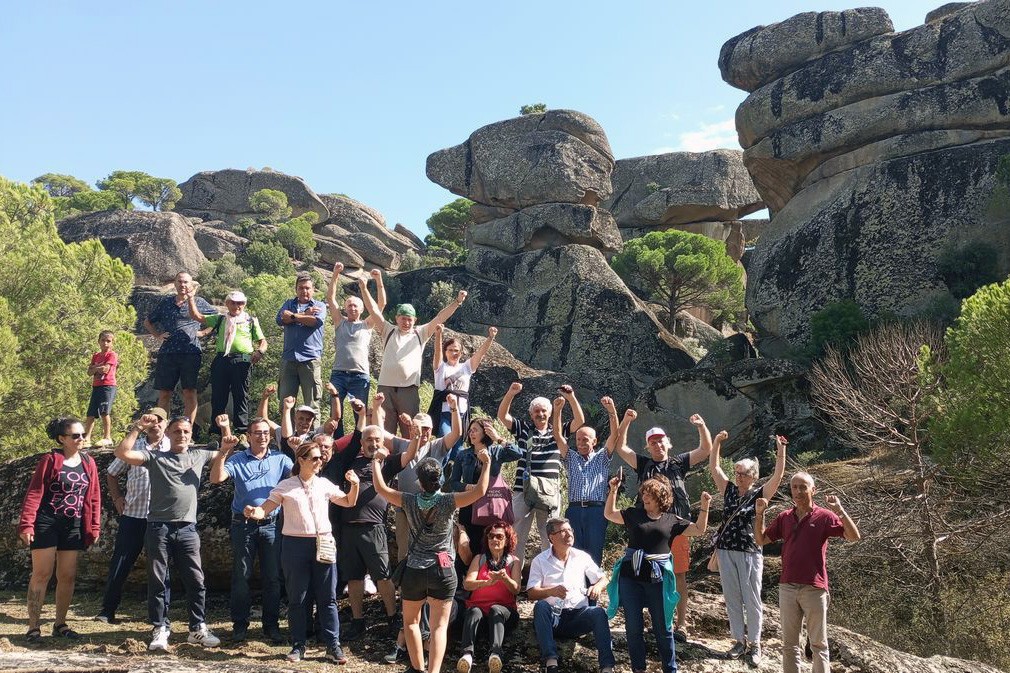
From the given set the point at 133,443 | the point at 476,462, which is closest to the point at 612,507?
the point at 476,462

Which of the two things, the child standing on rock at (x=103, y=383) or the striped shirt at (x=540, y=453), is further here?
the child standing on rock at (x=103, y=383)

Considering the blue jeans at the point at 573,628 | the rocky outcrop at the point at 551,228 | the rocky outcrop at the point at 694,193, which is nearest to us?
the blue jeans at the point at 573,628

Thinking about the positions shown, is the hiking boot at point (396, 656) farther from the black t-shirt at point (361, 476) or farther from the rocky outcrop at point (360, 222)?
the rocky outcrop at point (360, 222)

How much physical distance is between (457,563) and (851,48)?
3454cm

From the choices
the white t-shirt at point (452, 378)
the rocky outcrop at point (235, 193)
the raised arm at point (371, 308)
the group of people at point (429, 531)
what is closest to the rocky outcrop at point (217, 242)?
the rocky outcrop at point (235, 193)

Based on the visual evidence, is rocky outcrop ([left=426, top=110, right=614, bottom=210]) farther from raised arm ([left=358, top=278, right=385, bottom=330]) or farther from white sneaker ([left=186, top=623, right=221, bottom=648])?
white sneaker ([left=186, top=623, right=221, bottom=648])

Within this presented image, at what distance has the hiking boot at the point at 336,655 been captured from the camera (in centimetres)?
784

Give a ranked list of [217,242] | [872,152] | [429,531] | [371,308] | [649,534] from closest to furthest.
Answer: [429,531] → [649,534] → [371,308] → [872,152] → [217,242]

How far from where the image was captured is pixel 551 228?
133 ft

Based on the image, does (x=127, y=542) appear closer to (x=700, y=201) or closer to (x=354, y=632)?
(x=354, y=632)

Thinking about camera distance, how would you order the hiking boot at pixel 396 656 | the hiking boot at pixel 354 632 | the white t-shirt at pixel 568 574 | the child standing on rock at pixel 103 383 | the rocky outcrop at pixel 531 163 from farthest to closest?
the rocky outcrop at pixel 531 163 → the child standing on rock at pixel 103 383 → the hiking boot at pixel 354 632 → the hiking boot at pixel 396 656 → the white t-shirt at pixel 568 574

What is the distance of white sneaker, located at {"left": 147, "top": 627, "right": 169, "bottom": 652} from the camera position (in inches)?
312

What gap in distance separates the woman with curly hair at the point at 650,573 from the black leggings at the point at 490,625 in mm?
986

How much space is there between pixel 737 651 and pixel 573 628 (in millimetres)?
1764
